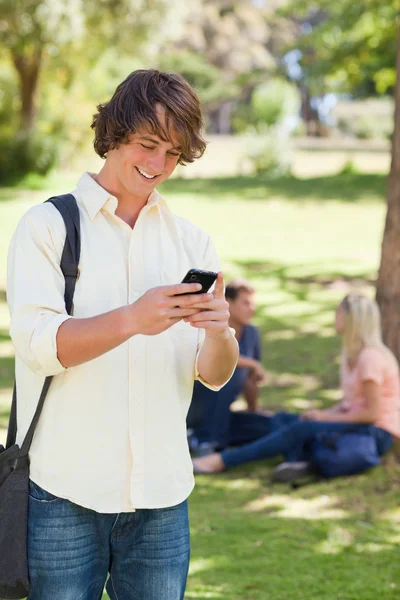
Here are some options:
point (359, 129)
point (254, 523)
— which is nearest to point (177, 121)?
point (254, 523)

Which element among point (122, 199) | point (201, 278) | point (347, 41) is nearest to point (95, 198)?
point (122, 199)

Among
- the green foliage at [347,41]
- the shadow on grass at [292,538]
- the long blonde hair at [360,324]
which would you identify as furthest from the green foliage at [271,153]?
the shadow on grass at [292,538]

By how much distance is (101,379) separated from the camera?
2.07 meters

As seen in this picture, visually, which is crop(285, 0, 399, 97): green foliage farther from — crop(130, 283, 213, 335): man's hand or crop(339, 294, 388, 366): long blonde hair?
crop(130, 283, 213, 335): man's hand

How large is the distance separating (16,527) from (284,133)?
2383cm

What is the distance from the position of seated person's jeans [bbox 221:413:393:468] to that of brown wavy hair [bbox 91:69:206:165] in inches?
145

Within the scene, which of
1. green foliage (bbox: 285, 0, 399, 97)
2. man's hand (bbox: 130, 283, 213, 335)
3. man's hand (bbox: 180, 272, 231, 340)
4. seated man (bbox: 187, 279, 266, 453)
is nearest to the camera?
man's hand (bbox: 130, 283, 213, 335)

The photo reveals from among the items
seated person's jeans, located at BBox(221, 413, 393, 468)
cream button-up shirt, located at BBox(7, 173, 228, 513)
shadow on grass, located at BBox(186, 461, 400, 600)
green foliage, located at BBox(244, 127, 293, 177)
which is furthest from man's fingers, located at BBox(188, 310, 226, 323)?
green foliage, located at BBox(244, 127, 293, 177)

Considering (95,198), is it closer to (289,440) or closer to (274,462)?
(289,440)

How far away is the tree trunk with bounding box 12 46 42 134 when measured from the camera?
81.4 ft

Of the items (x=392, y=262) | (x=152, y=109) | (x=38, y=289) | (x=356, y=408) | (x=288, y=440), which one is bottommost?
(x=288, y=440)

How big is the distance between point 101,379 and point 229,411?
13.6ft

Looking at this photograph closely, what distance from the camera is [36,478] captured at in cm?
209

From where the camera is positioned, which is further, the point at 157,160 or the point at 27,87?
the point at 27,87
